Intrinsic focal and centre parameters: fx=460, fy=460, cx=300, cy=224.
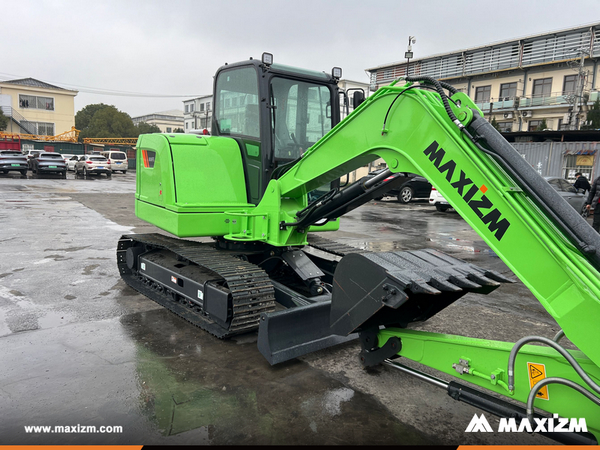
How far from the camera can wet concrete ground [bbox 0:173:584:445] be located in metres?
3.17

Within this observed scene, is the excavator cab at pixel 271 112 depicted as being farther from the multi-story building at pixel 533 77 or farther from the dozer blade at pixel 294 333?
the multi-story building at pixel 533 77

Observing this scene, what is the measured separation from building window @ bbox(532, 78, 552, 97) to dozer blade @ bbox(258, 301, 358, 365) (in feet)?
138

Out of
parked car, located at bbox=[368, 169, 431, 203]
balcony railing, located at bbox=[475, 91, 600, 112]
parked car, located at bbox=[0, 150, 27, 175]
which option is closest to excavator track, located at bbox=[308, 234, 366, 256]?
parked car, located at bbox=[368, 169, 431, 203]

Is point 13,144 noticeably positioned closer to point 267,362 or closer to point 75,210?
point 75,210

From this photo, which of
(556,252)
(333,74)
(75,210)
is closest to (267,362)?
(556,252)

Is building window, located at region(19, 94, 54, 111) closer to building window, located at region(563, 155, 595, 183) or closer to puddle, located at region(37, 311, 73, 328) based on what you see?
building window, located at region(563, 155, 595, 183)

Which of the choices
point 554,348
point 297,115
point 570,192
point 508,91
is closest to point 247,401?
point 554,348

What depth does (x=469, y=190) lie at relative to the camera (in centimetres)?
283

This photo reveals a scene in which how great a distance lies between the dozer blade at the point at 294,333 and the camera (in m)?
4.08

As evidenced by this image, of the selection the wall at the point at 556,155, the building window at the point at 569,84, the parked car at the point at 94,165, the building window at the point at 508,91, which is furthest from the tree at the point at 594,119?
the parked car at the point at 94,165

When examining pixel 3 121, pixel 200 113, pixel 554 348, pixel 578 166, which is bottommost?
pixel 554 348

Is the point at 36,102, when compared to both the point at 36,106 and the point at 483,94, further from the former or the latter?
the point at 483,94

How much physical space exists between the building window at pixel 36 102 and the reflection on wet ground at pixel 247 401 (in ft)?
199

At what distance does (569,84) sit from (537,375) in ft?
141
